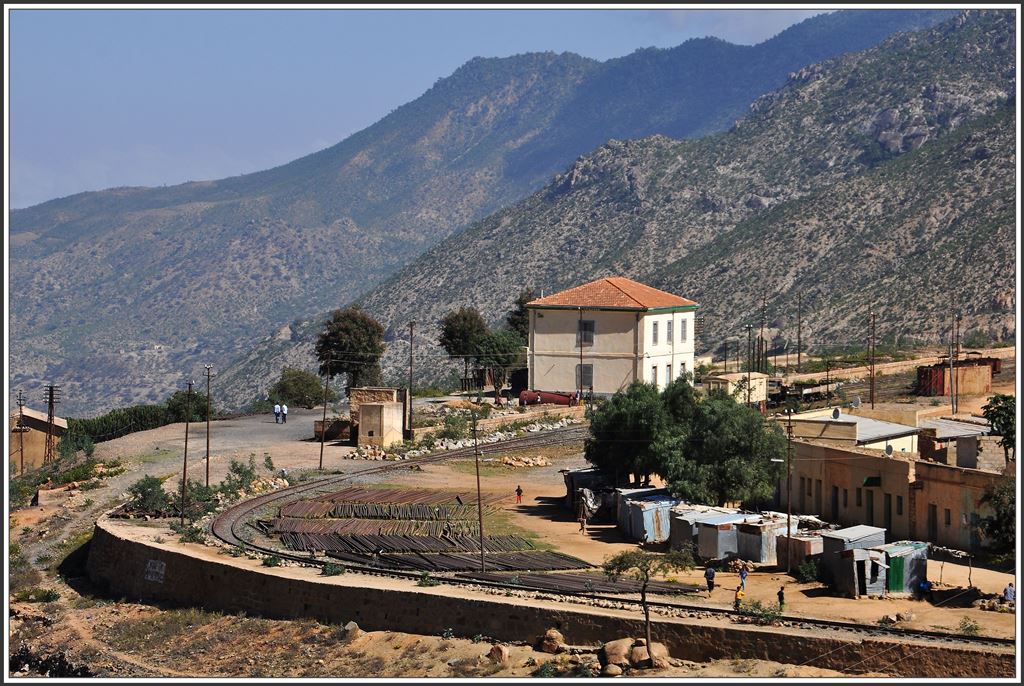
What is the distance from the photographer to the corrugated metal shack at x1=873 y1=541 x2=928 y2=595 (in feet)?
111

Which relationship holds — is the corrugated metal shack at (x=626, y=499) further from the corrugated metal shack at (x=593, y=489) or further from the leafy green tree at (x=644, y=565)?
the leafy green tree at (x=644, y=565)

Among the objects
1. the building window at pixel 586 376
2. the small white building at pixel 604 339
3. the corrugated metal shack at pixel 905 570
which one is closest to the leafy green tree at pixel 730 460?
the corrugated metal shack at pixel 905 570

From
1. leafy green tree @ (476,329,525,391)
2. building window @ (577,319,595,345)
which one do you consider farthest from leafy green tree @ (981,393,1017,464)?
leafy green tree @ (476,329,525,391)

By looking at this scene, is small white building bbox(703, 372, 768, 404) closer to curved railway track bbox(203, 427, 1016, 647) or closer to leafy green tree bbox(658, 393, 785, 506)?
curved railway track bbox(203, 427, 1016, 647)

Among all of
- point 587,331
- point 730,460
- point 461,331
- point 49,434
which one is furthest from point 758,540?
point 461,331

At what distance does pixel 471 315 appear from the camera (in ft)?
280

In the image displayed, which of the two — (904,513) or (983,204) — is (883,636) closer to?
(904,513)

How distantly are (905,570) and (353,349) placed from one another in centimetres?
5009

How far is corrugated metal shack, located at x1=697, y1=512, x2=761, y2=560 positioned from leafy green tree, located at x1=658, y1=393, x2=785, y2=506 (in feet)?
12.8

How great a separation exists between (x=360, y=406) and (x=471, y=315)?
2652 cm

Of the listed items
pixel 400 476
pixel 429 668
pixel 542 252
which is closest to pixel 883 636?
pixel 429 668

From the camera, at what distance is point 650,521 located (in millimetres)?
41031

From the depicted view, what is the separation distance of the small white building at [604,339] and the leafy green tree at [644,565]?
97.1 feet

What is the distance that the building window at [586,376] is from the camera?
218 feet
